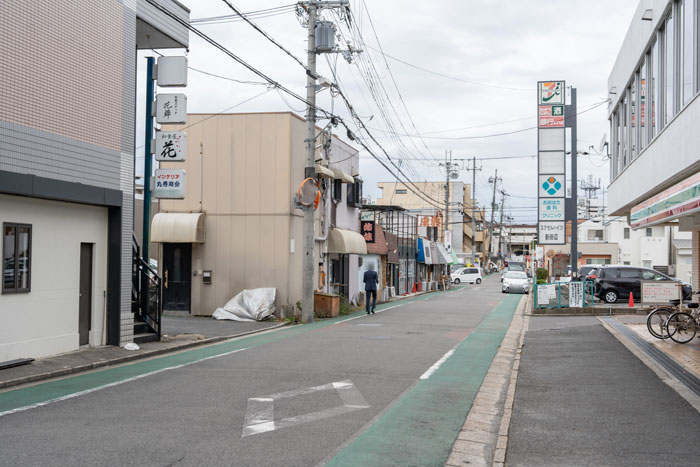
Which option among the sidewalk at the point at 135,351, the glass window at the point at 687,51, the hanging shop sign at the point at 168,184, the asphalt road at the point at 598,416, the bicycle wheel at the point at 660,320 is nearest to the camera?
the asphalt road at the point at 598,416

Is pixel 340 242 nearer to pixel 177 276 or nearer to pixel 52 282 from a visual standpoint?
pixel 177 276

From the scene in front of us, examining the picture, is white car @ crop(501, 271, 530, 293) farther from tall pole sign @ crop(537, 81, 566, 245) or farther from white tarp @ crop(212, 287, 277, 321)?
white tarp @ crop(212, 287, 277, 321)

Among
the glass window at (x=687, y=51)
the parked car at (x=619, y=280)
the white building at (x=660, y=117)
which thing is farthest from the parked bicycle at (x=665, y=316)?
the parked car at (x=619, y=280)

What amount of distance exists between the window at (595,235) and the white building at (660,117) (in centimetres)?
5569

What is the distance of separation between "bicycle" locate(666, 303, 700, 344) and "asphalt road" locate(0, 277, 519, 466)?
187 inches

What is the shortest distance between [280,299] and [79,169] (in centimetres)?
1082

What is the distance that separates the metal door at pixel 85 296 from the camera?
1283 cm

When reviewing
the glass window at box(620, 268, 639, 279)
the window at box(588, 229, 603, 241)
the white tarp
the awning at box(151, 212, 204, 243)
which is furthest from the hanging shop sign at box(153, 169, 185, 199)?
the window at box(588, 229, 603, 241)

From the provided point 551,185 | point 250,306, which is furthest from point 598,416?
point 551,185

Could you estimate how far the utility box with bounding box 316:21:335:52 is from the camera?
21.8m

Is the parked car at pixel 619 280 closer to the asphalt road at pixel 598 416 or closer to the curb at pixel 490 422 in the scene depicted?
the asphalt road at pixel 598 416

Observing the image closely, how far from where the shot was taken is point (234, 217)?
22641mm

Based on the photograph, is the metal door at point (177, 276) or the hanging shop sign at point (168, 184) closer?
the hanging shop sign at point (168, 184)

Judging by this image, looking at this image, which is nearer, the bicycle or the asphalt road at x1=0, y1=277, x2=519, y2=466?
the asphalt road at x1=0, y1=277, x2=519, y2=466
